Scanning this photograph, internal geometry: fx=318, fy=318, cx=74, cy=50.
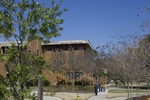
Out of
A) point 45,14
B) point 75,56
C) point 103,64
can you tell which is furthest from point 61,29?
point 103,64

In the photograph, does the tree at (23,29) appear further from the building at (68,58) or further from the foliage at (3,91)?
the building at (68,58)

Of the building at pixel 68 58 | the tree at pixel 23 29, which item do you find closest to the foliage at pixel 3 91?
the tree at pixel 23 29

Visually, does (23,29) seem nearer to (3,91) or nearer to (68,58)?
(3,91)

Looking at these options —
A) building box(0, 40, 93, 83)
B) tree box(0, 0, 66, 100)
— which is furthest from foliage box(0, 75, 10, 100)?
building box(0, 40, 93, 83)

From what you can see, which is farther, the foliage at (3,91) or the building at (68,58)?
the building at (68,58)

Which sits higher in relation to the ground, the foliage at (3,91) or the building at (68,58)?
the building at (68,58)

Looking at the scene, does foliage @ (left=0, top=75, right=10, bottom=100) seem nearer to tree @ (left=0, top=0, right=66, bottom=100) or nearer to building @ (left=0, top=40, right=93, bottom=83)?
tree @ (left=0, top=0, right=66, bottom=100)

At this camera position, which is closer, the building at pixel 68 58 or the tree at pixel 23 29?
the tree at pixel 23 29

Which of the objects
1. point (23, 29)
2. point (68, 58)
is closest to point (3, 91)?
point (23, 29)

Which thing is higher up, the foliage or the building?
the building

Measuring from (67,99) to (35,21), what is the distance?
28.2 meters

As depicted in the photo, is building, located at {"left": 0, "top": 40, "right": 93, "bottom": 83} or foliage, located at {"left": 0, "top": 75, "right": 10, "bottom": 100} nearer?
→ foliage, located at {"left": 0, "top": 75, "right": 10, "bottom": 100}

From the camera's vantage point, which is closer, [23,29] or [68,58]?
[23,29]

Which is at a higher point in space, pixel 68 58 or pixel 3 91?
pixel 68 58
